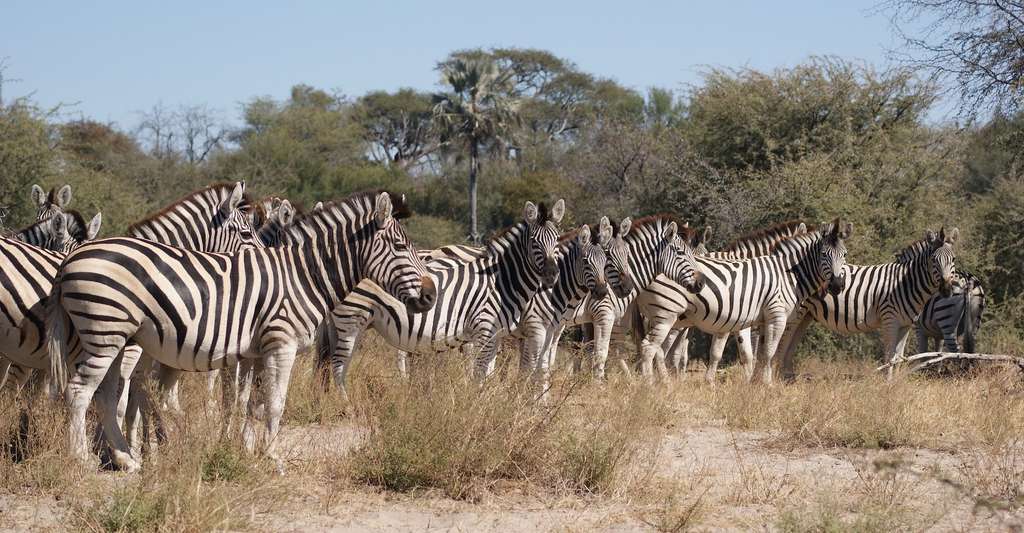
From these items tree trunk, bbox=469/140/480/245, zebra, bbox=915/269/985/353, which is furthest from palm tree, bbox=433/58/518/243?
zebra, bbox=915/269/985/353

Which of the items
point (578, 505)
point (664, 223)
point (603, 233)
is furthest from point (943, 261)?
point (578, 505)

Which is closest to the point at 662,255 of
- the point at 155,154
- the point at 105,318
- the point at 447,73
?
the point at 105,318

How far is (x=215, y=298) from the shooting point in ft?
22.4

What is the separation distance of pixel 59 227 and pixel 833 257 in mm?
8419

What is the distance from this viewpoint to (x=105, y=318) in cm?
647

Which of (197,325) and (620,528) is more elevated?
(197,325)

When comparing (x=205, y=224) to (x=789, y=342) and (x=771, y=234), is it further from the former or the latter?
(x=789, y=342)

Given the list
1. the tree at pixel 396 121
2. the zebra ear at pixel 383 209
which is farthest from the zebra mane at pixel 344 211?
the tree at pixel 396 121

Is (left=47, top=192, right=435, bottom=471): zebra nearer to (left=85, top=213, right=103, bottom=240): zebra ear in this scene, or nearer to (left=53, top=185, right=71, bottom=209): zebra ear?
(left=85, top=213, right=103, bottom=240): zebra ear

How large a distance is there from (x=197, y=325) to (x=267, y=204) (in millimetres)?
5664

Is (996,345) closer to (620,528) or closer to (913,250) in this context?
(913,250)

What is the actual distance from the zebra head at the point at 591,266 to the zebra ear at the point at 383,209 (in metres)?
3.31

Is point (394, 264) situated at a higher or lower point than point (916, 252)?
lower

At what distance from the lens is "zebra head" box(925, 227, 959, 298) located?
13.3 metres
